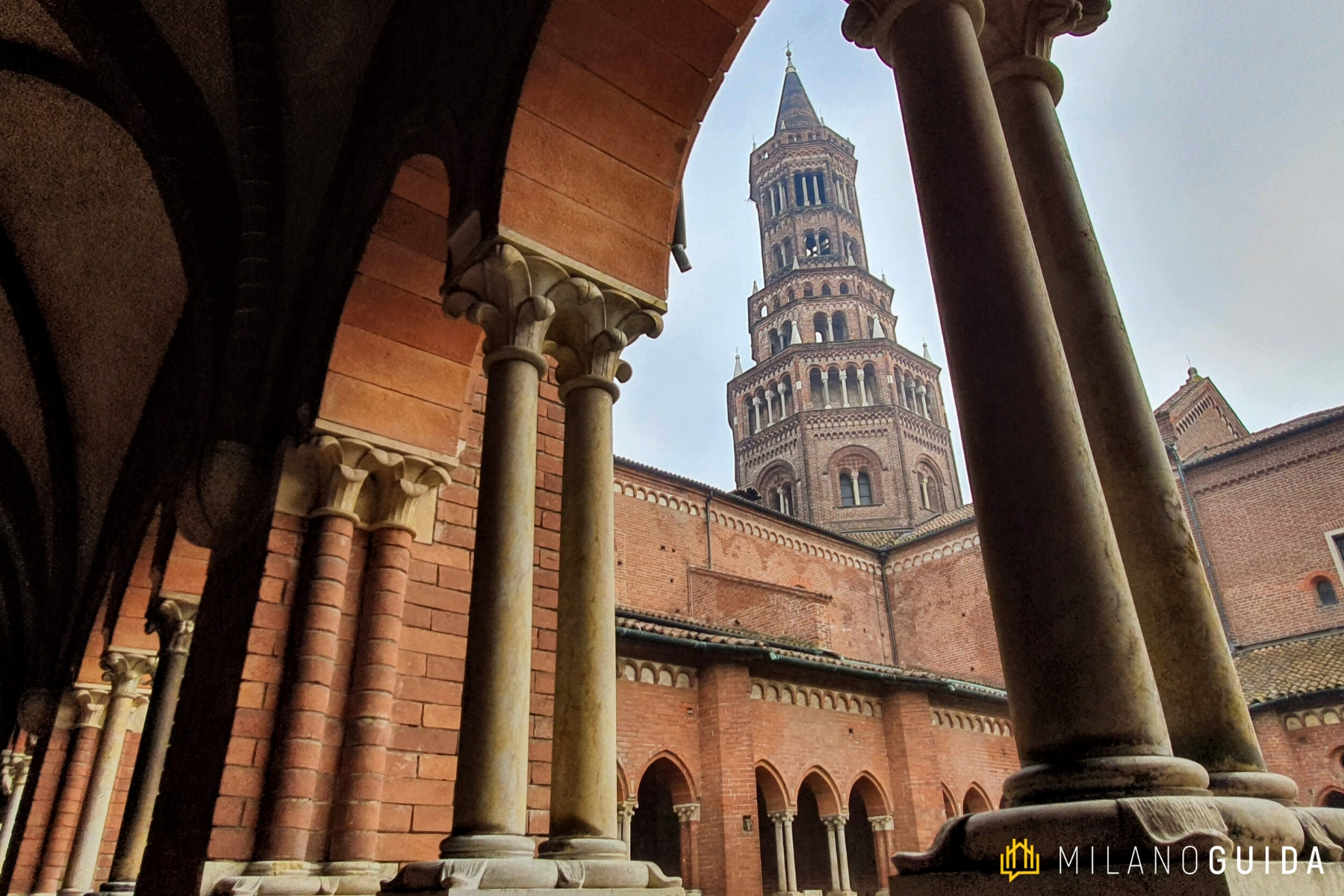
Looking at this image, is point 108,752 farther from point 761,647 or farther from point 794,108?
point 794,108

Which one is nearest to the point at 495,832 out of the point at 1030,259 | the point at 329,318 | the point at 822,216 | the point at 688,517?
the point at 1030,259

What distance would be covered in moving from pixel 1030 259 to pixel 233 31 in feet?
17.4

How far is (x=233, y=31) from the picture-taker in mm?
5504

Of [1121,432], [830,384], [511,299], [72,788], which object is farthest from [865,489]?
[1121,432]

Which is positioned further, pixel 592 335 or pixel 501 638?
pixel 592 335

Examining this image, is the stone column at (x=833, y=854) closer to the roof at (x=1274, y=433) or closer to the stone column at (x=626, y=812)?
the stone column at (x=626, y=812)

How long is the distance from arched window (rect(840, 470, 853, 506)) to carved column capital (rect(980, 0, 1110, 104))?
3166 cm

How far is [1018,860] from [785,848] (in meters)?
14.2

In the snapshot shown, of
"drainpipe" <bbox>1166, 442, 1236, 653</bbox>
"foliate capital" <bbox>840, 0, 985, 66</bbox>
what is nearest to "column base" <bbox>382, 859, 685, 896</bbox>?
"foliate capital" <bbox>840, 0, 985, 66</bbox>

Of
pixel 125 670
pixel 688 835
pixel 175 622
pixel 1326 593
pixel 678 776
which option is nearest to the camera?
pixel 175 622

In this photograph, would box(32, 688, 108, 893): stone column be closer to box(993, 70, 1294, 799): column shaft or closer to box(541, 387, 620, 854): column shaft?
box(541, 387, 620, 854): column shaft

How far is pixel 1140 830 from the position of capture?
4.69ft

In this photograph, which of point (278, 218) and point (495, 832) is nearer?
point (495, 832)

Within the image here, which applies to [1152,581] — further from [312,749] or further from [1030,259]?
[312,749]
